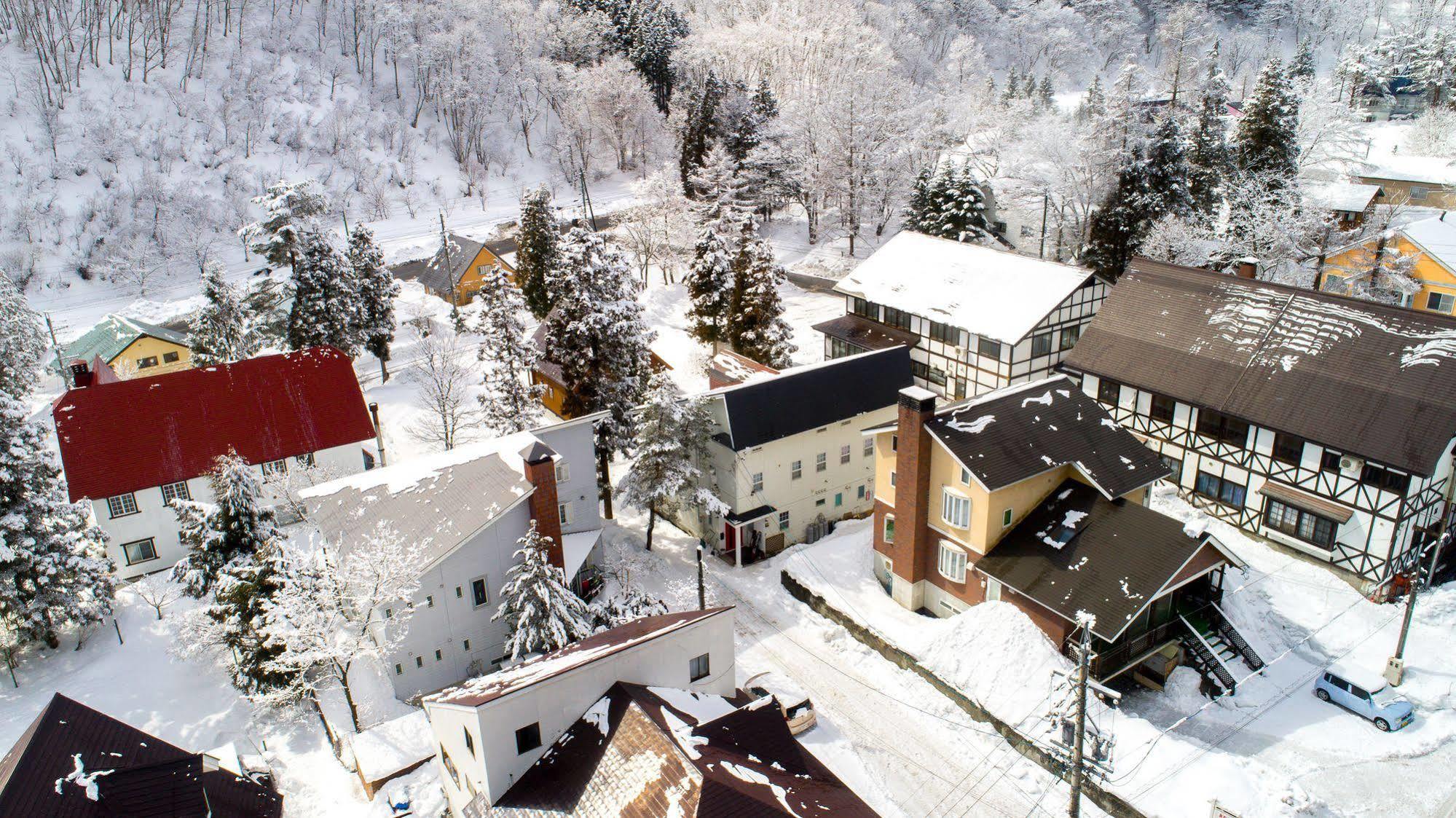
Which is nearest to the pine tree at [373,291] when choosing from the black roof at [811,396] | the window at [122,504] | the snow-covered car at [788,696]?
the window at [122,504]

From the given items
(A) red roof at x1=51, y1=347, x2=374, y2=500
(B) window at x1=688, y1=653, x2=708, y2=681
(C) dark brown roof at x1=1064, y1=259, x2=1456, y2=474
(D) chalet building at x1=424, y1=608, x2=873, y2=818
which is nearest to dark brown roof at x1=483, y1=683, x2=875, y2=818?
(D) chalet building at x1=424, y1=608, x2=873, y2=818

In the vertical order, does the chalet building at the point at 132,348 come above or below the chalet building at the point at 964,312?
below

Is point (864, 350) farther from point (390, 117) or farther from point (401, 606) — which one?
point (390, 117)

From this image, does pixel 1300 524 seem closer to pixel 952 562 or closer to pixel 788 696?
pixel 952 562

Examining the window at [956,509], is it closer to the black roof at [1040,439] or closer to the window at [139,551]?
the black roof at [1040,439]

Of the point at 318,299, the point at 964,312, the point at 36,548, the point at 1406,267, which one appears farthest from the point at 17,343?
the point at 1406,267

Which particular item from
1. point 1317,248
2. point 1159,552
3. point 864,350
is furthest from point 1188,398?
point 1317,248
